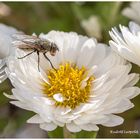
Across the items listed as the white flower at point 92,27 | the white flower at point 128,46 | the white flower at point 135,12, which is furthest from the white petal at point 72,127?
the white flower at point 92,27

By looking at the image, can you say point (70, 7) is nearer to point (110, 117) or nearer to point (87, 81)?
point (87, 81)

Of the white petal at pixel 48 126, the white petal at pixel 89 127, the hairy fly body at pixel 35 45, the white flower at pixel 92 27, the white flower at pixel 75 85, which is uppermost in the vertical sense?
the white flower at pixel 92 27

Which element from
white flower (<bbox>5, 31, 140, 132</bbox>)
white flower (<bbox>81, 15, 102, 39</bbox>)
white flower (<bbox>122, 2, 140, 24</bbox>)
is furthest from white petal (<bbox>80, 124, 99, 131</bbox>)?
white flower (<bbox>81, 15, 102, 39</bbox>)

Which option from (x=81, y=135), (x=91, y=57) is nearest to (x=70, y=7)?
(x=91, y=57)

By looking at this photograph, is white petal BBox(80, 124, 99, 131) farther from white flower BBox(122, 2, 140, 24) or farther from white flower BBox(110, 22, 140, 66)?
white flower BBox(122, 2, 140, 24)

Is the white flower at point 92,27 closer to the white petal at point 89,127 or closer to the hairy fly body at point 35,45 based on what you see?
the hairy fly body at point 35,45
